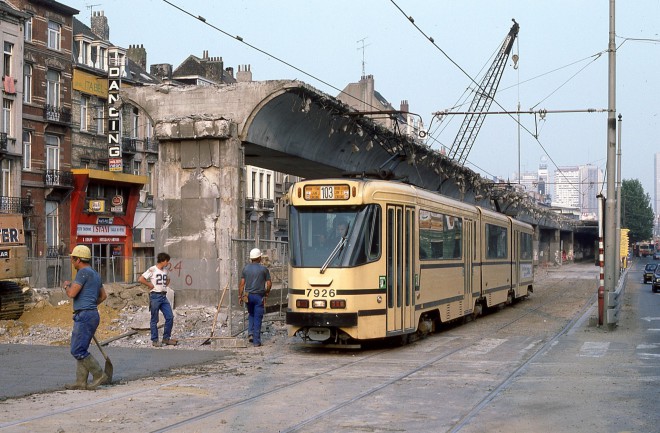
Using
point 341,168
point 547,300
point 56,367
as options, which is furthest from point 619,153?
point 56,367

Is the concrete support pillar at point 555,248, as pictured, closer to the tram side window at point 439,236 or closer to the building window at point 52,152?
the building window at point 52,152

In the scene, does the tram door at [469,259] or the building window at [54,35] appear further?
the building window at [54,35]

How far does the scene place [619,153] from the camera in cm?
4644

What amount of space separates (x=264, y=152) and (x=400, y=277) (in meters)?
9.26

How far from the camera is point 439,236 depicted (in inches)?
765

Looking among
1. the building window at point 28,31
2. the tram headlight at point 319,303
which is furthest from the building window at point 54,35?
the tram headlight at point 319,303

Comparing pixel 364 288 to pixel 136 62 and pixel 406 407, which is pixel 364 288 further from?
pixel 136 62

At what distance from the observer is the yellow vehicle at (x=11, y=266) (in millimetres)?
21625

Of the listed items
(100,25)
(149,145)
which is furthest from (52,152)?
(100,25)

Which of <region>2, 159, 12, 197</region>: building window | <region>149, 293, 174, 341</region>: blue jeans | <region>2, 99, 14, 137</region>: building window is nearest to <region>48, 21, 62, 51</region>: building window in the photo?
<region>2, 99, 14, 137</region>: building window

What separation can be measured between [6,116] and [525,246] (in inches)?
997

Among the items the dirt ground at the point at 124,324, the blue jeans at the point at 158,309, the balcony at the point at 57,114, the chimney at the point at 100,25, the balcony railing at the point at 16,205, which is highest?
the chimney at the point at 100,25

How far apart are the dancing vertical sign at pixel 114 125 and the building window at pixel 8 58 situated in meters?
5.58

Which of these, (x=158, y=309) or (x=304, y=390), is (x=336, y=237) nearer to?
(x=158, y=309)
